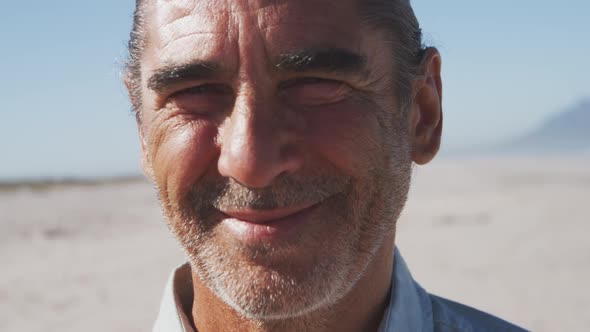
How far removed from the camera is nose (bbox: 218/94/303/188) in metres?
1.74

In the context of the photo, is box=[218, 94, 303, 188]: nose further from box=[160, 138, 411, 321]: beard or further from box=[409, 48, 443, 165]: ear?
box=[409, 48, 443, 165]: ear

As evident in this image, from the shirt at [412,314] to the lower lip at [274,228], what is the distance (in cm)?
55

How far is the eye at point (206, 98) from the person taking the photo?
186 cm

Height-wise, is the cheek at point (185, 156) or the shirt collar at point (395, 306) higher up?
the cheek at point (185, 156)

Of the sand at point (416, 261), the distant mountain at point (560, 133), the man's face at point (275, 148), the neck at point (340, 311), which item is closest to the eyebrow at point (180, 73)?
the man's face at point (275, 148)

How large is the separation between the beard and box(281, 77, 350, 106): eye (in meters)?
0.23

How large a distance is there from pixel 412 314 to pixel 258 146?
0.89 metres

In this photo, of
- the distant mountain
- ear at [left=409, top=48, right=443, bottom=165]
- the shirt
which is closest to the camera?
the shirt

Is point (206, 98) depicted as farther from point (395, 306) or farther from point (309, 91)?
point (395, 306)

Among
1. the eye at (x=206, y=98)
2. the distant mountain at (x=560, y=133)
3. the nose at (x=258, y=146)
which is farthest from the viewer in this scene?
the distant mountain at (x=560, y=133)

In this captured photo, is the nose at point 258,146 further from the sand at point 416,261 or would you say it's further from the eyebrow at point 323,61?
the sand at point 416,261

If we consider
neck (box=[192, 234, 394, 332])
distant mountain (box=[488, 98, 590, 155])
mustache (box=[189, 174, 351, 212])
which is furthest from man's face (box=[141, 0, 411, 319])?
distant mountain (box=[488, 98, 590, 155])

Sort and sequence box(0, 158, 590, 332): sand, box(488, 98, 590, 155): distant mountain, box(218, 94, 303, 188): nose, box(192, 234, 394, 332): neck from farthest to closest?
box(488, 98, 590, 155): distant mountain
box(0, 158, 590, 332): sand
box(192, 234, 394, 332): neck
box(218, 94, 303, 188): nose

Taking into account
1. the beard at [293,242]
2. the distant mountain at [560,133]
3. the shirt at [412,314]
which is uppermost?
the beard at [293,242]
